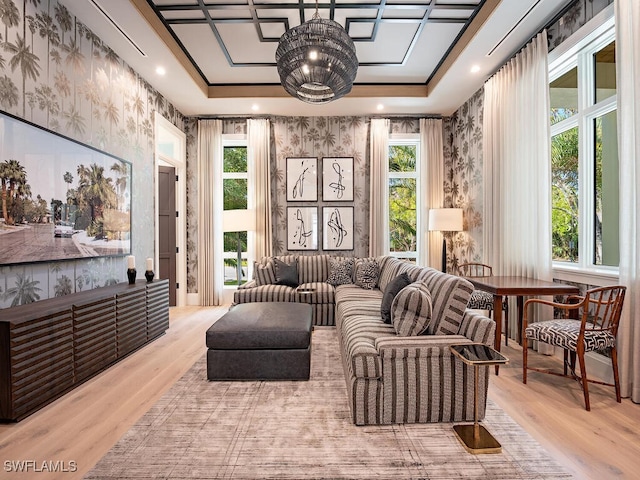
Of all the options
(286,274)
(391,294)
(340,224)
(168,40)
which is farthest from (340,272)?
(168,40)

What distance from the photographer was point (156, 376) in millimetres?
2965

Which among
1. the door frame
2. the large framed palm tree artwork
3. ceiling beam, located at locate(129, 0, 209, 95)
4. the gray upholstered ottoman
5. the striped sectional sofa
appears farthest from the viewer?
the door frame

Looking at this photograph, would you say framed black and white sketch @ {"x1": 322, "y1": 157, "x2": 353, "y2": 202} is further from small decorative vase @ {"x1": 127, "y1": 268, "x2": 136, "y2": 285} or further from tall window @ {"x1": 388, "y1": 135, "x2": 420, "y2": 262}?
small decorative vase @ {"x1": 127, "y1": 268, "x2": 136, "y2": 285}

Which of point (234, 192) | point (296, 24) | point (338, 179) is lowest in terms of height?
point (234, 192)

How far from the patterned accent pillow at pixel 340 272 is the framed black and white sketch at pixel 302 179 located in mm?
1378

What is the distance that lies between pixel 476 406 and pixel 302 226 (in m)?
4.32

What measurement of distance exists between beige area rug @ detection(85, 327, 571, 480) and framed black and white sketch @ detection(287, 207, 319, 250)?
3.57m

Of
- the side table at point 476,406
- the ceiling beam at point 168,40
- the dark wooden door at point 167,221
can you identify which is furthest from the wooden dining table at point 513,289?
the dark wooden door at point 167,221

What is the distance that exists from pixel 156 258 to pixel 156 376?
2257 millimetres

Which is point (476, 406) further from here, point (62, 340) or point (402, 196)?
point (402, 196)

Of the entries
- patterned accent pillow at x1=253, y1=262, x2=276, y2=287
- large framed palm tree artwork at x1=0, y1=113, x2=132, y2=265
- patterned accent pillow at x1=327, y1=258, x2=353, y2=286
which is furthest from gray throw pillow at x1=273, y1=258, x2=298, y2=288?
large framed palm tree artwork at x1=0, y1=113, x2=132, y2=265

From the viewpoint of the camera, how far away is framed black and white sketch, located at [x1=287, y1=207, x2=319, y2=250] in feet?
19.6

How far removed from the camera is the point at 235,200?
623cm

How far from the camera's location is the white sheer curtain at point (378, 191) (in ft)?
19.2
